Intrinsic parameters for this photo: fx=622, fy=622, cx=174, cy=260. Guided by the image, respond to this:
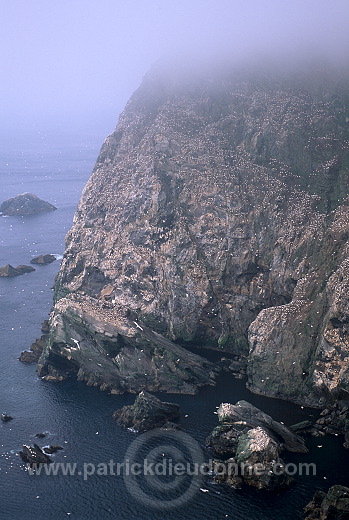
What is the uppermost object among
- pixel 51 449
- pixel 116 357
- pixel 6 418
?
pixel 116 357

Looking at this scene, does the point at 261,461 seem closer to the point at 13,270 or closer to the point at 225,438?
A: the point at 225,438

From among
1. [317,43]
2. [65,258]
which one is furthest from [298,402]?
[317,43]

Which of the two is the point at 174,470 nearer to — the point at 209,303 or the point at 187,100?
the point at 209,303

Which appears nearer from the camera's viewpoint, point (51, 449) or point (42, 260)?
point (51, 449)

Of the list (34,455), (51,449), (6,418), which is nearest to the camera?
(34,455)

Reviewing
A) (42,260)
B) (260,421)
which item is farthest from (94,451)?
(42,260)

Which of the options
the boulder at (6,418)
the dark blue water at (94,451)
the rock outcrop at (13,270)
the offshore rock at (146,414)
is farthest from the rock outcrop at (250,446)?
the rock outcrop at (13,270)

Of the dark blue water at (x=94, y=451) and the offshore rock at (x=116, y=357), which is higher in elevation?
the offshore rock at (x=116, y=357)

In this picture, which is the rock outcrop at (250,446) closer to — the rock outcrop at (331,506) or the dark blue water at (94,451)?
the dark blue water at (94,451)
